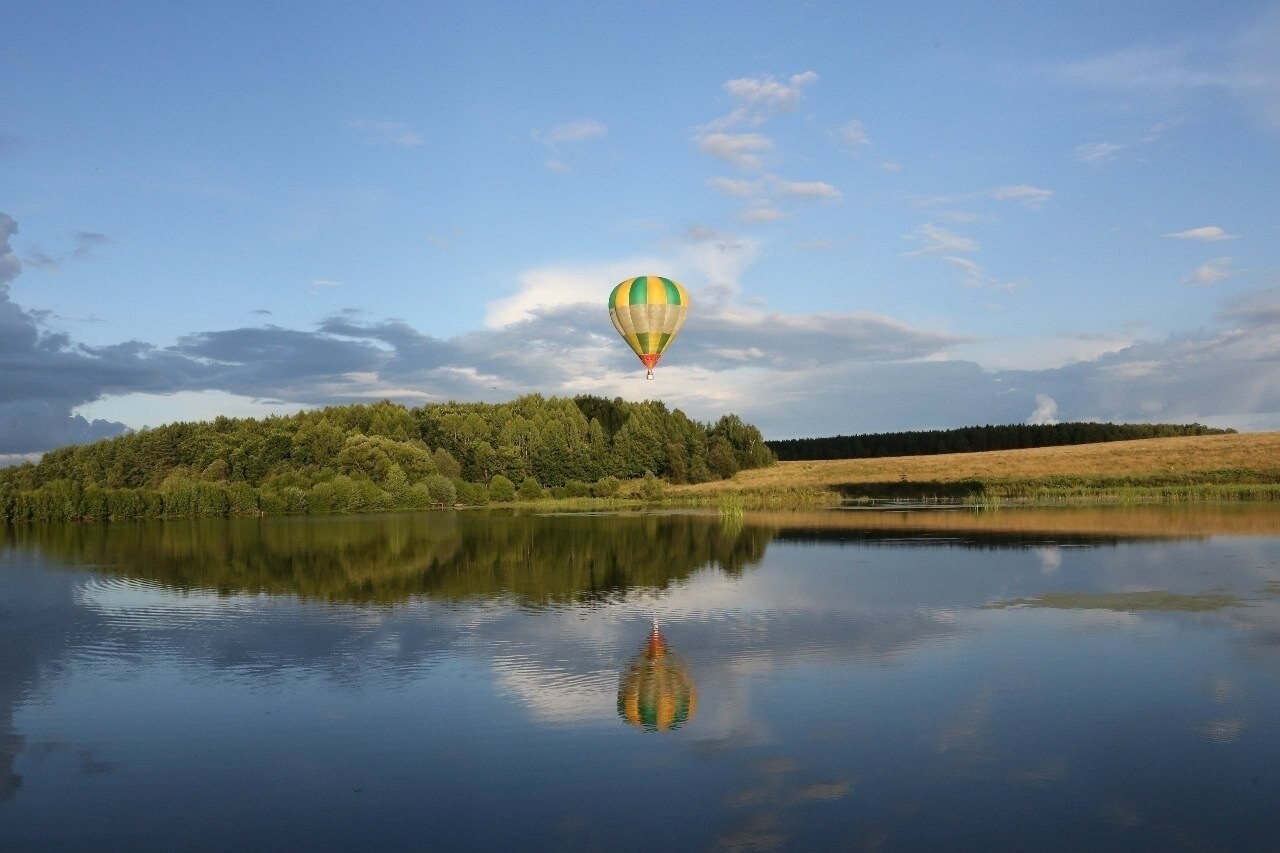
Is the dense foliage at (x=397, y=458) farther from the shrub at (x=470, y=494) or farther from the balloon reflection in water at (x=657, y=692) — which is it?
the balloon reflection in water at (x=657, y=692)

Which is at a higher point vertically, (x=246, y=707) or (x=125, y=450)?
(x=125, y=450)

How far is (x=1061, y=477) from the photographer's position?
64.1 metres

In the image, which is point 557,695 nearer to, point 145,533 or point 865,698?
point 865,698

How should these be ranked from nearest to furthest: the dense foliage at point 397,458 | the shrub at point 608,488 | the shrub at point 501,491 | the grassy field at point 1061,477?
the grassy field at point 1061,477
the dense foliage at point 397,458
the shrub at point 608,488
the shrub at point 501,491

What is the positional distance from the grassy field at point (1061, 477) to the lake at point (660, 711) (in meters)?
35.5

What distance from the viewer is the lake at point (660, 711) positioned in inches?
332

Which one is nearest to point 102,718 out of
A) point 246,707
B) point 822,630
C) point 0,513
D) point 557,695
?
point 246,707

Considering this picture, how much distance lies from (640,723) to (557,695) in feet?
5.61

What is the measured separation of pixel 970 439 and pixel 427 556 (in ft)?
296

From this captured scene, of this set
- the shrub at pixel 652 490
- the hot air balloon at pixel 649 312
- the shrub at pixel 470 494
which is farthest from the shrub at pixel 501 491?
the hot air balloon at pixel 649 312

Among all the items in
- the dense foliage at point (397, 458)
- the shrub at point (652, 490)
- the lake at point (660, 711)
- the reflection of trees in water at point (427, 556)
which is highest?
the dense foliage at point (397, 458)

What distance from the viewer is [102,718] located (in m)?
12.2

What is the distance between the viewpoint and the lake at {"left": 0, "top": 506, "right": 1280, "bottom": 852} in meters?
8.45

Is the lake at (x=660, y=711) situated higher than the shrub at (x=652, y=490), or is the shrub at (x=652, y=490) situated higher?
the shrub at (x=652, y=490)
